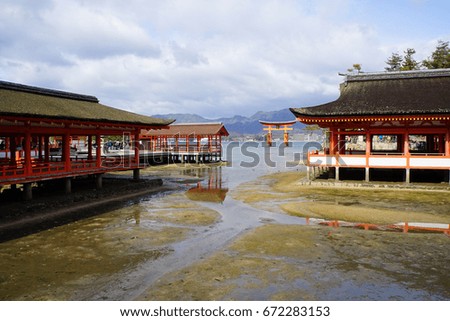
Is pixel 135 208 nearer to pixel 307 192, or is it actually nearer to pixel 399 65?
pixel 307 192

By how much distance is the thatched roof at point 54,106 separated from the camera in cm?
1697

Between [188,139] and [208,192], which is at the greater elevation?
[188,139]

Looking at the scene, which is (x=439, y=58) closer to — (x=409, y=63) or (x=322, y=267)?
(x=409, y=63)

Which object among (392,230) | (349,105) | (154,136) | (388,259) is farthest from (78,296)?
(154,136)

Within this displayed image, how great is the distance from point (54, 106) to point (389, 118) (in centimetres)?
2159

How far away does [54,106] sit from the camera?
795 inches

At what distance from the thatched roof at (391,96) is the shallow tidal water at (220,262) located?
41.6ft

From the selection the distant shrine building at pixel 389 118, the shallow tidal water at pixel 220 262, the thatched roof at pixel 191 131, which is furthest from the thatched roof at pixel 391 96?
the thatched roof at pixel 191 131

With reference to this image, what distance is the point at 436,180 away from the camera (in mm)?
27609

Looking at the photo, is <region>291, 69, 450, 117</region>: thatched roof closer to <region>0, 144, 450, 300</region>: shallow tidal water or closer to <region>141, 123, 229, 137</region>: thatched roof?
<region>0, 144, 450, 300</region>: shallow tidal water

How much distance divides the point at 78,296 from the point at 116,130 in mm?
18875

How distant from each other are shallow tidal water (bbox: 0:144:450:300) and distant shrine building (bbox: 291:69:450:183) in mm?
12353

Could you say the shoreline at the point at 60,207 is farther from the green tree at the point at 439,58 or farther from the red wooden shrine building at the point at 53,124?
the green tree at the point at 439,58

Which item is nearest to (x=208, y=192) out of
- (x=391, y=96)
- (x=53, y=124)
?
(x=53, y=124)
